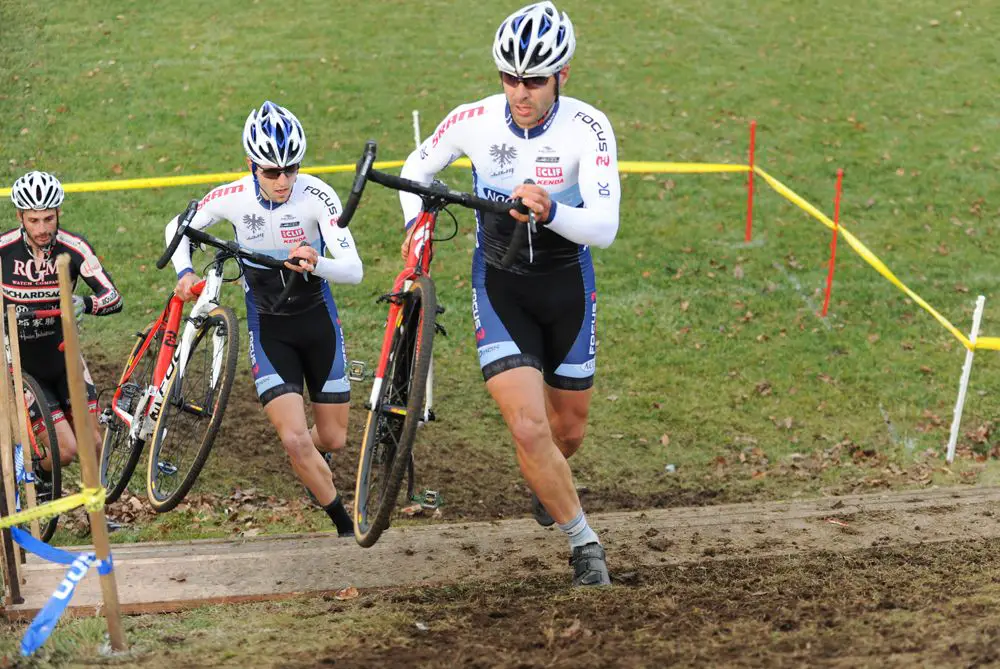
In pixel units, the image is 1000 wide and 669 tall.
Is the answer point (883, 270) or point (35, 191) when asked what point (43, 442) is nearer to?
point (35, 191)

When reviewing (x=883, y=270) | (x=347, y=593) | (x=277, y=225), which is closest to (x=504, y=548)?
(x=347, y=593)

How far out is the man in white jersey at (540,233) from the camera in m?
6.43

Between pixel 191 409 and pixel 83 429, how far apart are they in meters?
3.44

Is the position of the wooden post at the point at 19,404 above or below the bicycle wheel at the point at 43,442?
above

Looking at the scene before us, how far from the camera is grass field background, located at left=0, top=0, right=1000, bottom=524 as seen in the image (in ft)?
37.5

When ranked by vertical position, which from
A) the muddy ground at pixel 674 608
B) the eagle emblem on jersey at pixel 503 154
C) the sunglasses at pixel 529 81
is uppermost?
the sunglasses at pixel 529 81

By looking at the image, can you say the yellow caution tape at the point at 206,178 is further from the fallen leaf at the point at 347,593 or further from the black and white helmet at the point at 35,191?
the fallen leaf at the point at 347,593

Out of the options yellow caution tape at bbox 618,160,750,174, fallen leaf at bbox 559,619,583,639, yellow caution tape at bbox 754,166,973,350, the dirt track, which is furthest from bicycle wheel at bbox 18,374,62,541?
yellow caution tape at bbox 618,160,750,174

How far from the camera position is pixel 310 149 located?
55.6 feet

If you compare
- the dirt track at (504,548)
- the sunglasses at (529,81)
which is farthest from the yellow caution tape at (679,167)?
the sunglasses at (529,81)

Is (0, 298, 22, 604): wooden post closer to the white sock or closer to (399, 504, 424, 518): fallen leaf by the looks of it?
the white sock

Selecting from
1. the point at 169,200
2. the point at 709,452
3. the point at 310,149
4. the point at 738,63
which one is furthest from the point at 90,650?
the point at 738,63

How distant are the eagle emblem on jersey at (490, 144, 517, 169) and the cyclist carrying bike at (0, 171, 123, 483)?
3530 millimetres

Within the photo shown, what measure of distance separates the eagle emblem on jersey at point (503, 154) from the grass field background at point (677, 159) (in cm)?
418
